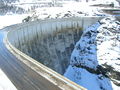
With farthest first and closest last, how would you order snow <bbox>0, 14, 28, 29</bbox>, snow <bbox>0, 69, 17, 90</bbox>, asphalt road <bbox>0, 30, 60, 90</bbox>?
snow <bbox>0, 14, 28, 29</bbox>, snow <bbox>0, 69, 17, 90</bbox>, asphalt road <bbox>0, 30, 60, 90</bbox>

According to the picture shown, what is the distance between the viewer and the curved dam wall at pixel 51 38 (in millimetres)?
28328

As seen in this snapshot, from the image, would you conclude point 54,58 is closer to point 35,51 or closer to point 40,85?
point 35,51

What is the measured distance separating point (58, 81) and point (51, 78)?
604 mm

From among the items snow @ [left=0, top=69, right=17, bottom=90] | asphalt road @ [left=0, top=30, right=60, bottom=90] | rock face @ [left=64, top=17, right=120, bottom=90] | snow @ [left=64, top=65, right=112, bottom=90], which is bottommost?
snow @ [left=64, top=65, right=112, bottom=90]

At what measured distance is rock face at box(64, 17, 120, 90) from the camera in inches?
1031

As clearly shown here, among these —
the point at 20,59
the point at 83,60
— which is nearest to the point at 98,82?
the point at 83,60

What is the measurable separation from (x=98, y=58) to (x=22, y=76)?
19.2 metres

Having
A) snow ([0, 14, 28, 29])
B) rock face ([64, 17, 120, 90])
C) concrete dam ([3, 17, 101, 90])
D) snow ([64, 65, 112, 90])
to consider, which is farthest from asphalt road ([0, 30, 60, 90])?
snow ([0, 14, 28, 29])

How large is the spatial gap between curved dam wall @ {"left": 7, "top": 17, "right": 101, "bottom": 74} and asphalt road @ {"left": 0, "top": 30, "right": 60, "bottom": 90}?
11.9m

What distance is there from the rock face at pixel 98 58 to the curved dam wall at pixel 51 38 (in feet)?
5.00

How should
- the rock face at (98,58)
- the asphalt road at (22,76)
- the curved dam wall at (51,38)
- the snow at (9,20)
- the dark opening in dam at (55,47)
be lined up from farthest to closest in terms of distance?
the snow at (9,20)
the dark opening in dam at (55,47)
the curved dam wall at (51,38)
the rock face at (98,58)
the asphalt road at (22,76)

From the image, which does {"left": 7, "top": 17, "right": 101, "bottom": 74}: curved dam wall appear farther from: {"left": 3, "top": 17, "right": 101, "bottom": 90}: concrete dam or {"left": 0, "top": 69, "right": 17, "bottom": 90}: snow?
{"left": 0, "top": 69, "right": 17, "bottom": 90}: snow

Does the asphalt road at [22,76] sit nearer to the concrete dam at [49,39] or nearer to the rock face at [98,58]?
the concrete dam at [49,39]

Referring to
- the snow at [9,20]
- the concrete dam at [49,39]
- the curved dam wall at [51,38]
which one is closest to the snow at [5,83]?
the concrete dam at [49,39]
